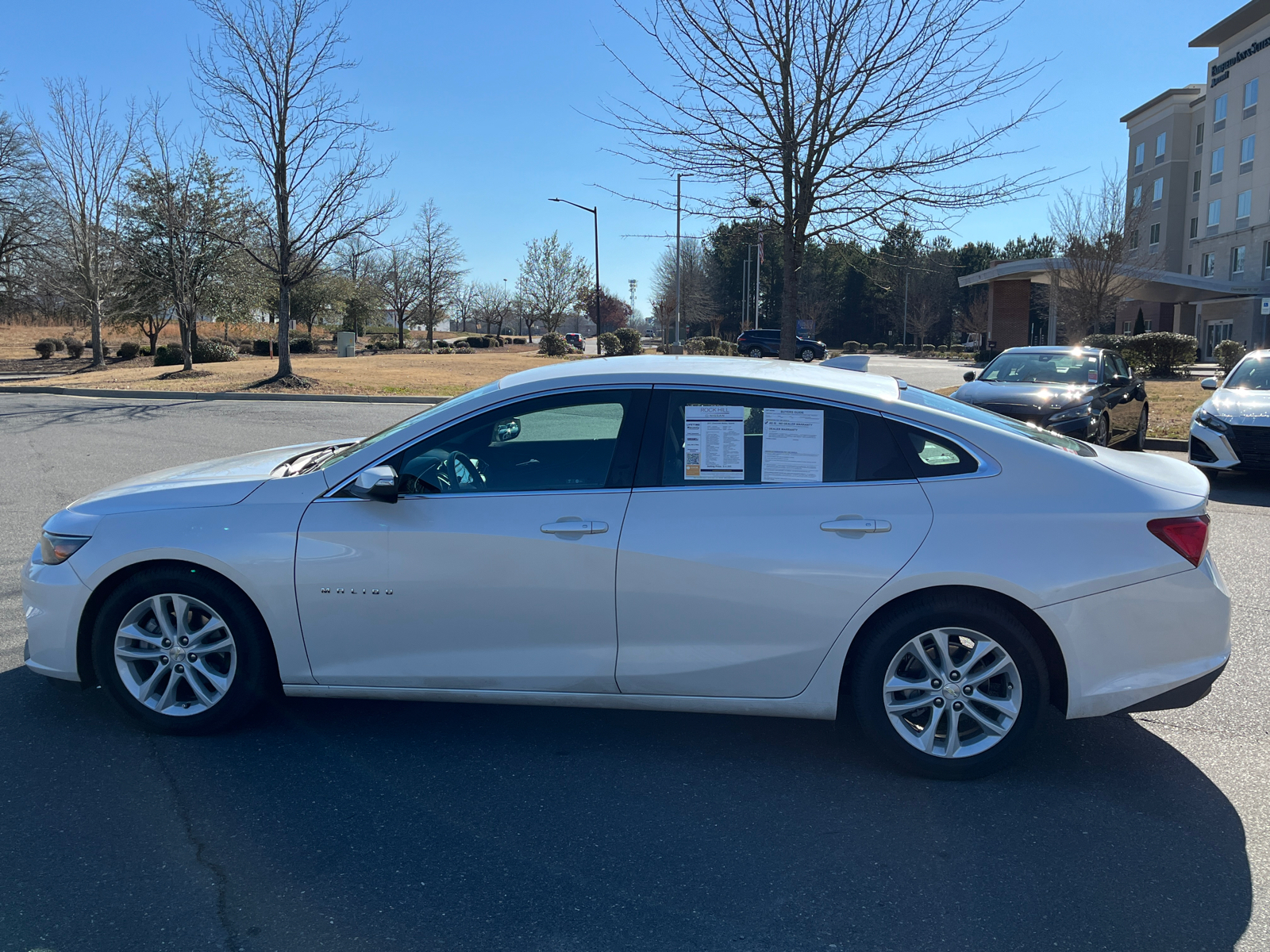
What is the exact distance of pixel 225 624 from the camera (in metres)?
3.79

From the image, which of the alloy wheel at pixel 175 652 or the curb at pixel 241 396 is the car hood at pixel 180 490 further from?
the curb at pixel 241 396

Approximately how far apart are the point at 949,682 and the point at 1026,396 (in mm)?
9045

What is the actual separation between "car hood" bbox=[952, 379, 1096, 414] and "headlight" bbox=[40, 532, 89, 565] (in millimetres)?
9863

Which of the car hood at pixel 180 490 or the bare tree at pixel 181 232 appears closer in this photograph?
the car hood at pixel 180 490

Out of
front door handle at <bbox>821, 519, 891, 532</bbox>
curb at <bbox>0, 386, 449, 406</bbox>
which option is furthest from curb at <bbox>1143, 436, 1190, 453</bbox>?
curb at <bbox>0, 386, 449, 406</bbox>

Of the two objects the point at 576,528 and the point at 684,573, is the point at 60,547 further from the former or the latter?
the point at 684,573

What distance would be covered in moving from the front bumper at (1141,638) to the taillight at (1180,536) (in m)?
0.06

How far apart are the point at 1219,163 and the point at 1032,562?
59062 mm

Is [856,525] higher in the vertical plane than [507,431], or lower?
lower

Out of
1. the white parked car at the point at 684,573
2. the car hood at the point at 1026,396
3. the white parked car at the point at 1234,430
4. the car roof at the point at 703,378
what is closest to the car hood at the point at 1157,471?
the white parked car at the point at 684,573

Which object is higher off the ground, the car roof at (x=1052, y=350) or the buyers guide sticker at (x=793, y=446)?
the car roof at (x=1052, y=350)

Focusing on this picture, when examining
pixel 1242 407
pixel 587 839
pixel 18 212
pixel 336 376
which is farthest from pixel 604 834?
pixel 18 212

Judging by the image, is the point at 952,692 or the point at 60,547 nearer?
the point at 952,692

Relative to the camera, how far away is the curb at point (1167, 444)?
1368cm
